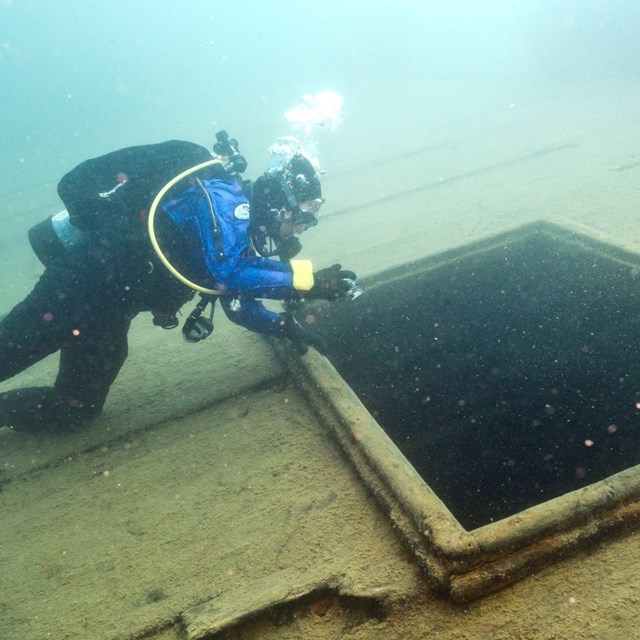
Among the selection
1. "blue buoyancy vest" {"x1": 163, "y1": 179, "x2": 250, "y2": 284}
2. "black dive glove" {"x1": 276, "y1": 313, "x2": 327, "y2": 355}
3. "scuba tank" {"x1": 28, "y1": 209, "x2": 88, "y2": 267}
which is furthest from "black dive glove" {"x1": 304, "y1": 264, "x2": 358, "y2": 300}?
"scuba tank" {"x1": 28, "y1": 209, "x2": 88, "y2": 267}

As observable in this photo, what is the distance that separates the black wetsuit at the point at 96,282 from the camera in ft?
7.79

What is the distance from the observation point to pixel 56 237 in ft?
8.83

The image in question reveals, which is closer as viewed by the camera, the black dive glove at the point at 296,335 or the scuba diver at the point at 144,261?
the scuba diver at the point at 144,261

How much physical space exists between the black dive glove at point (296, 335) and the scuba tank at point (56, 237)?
116cm

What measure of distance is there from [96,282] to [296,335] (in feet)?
3.64

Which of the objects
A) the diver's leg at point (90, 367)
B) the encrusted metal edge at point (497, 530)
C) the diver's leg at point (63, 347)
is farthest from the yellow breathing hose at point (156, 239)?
the encrusted metal edge at point (497, 530)

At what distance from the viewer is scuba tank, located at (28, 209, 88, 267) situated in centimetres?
264

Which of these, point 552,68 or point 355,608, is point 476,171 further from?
point 552,68

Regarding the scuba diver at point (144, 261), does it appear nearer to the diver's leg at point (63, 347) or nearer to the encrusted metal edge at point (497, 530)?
the diver's leg at point (63, 347)

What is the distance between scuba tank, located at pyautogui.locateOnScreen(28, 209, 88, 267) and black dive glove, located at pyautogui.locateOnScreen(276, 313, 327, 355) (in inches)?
45.7

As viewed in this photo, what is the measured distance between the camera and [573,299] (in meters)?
3.85

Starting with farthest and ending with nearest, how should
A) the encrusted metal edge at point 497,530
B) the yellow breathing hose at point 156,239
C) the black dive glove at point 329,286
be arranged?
the black dive glove at point 329,286
the yellow breathing hose at point 156,239
the encrusted metal edge at point 497,530

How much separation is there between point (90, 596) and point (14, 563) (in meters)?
0.47

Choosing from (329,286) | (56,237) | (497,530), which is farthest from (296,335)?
(497,530)
